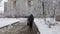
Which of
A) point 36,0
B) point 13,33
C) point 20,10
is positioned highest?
point 36,0

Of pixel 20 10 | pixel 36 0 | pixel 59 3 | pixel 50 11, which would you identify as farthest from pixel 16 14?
pixel 59 3

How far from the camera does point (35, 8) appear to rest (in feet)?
10.7

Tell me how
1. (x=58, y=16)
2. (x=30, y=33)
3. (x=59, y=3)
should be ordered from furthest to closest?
(x=59, y=3)
(x=58, y=16)
(x=30, y=33)

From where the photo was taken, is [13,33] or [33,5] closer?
[13,33]

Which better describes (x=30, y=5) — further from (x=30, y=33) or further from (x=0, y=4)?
(x=30, y=33)

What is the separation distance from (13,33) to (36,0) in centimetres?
197

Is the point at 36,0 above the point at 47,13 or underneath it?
above

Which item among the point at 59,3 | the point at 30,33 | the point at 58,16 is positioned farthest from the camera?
the point at 59,3

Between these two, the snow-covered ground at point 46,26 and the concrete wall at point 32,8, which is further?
the concrete wall at point 32,8

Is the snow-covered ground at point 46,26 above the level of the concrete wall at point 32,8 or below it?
below

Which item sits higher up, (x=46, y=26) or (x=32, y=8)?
(x=32, y=8)

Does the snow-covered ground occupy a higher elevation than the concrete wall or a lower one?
lower

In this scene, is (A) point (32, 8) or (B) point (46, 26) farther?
(A) point (32, 8)

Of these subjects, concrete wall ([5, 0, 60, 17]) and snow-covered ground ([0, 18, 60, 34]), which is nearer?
snow-covered ground ([0, 18, 60, 34])
